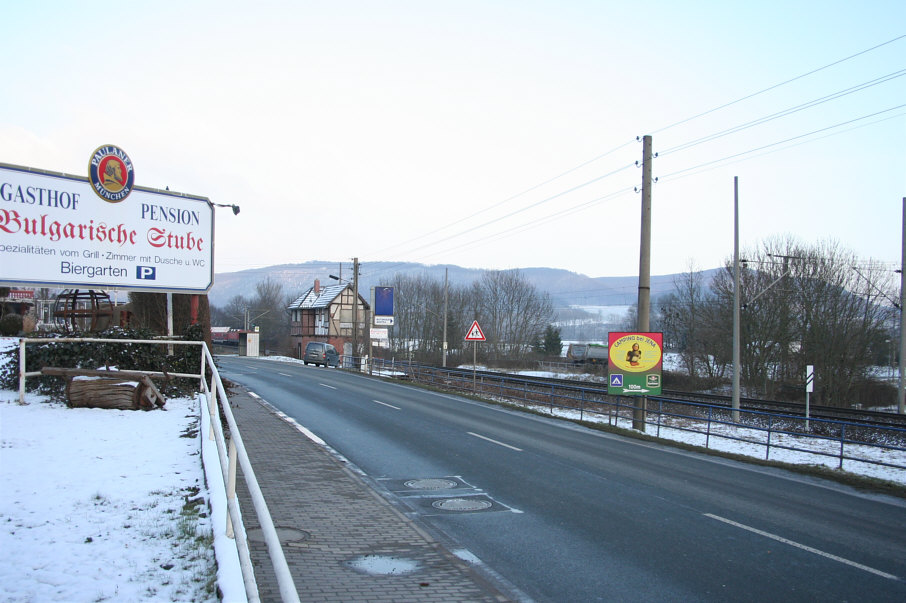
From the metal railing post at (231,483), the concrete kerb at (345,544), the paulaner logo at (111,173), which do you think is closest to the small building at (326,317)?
the paulaner logo at (111,173)

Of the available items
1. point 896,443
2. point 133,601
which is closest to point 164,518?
point 133,601

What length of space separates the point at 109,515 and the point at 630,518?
19.7ft

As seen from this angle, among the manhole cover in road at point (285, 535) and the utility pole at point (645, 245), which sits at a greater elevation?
the utility pole at point (645, 245)

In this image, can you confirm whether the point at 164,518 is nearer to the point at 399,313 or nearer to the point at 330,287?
the point at 330,287

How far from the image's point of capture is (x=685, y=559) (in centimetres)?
660

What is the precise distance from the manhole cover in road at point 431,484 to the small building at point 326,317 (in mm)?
64620

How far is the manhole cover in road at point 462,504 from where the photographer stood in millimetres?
8672

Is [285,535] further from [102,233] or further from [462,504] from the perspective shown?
[102,233]

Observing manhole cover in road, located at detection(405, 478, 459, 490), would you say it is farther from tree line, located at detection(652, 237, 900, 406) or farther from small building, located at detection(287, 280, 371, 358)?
small building, located at detection(287, 280, 371, 358)

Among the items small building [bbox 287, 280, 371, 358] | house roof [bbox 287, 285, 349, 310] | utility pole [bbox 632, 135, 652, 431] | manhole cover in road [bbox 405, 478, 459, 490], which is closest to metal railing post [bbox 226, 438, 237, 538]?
manhole cover in road [bbox 405, 478, 459, 490]

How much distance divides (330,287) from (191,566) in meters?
79.9

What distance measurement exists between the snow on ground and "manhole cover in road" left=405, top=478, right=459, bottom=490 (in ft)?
10.6

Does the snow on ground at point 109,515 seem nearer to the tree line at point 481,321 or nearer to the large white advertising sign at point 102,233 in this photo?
the large white advertising sign at point 102,233

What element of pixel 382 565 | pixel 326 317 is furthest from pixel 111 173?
pixel 326 317
